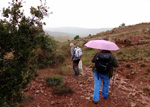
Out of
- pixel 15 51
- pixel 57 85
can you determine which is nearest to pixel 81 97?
pixel 57 85

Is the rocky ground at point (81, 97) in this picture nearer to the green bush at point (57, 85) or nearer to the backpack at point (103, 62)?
the green bush at point (57, 85)

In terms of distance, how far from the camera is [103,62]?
4.08 meters

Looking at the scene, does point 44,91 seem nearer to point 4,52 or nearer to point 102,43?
point 4,52

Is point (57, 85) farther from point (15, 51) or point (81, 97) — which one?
point (15, 51)

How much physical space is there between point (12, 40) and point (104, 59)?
2.88 m

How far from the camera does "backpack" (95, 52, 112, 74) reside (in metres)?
4.02

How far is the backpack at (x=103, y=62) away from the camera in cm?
402

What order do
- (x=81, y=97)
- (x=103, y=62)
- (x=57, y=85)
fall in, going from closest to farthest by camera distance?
(x=103, y=62) < (x=81, y=97) < (x=57, y=85)

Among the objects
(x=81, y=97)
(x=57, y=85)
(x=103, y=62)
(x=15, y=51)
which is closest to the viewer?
(x=15, y=51)

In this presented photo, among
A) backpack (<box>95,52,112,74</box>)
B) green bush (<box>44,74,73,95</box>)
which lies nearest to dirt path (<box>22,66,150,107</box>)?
green bush (<box>44,74,73,95</box>)

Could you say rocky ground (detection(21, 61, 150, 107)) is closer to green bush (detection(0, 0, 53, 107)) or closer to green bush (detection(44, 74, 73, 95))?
green bush (detection(44, 74, 73, 95))

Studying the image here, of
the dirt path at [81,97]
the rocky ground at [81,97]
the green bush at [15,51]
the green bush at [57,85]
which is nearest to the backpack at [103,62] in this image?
the rocky ground at [81,97]

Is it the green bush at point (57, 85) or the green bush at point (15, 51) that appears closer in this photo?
the green bush at point (15, 51)

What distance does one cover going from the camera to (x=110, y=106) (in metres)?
4.59
